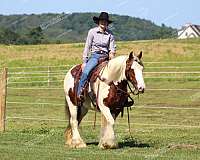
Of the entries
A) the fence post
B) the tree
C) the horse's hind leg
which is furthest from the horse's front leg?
the tree

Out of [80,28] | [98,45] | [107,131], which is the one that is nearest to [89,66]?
[98,45]

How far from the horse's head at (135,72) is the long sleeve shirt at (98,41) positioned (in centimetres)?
71

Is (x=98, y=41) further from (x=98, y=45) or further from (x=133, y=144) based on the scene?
(x=133, y=144)

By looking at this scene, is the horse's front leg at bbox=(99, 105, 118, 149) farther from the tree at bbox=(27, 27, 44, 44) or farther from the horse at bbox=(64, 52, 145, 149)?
the tree at bbox=(27, 27, 44, 44)

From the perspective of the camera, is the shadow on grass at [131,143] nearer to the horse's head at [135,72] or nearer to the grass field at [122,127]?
the grass field at [122,127]

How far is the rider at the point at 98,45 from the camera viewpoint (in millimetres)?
10000

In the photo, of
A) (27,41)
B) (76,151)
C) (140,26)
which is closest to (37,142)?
(76,151)

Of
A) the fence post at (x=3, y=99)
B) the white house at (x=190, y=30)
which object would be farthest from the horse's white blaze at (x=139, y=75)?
the white house at (x=190, y=30)

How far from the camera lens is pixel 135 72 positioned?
9.33 m

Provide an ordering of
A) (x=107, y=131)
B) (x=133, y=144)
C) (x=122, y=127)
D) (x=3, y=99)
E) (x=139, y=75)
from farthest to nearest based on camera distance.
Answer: (x=122, y=127), (x=3, y=99), (x=133, y=144), (x=107, y=131), (x=139, y=75)

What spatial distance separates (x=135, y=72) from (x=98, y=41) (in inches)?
42.6

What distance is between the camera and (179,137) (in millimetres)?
11984

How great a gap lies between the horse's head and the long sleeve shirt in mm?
708

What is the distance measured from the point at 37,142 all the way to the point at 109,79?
249cm
